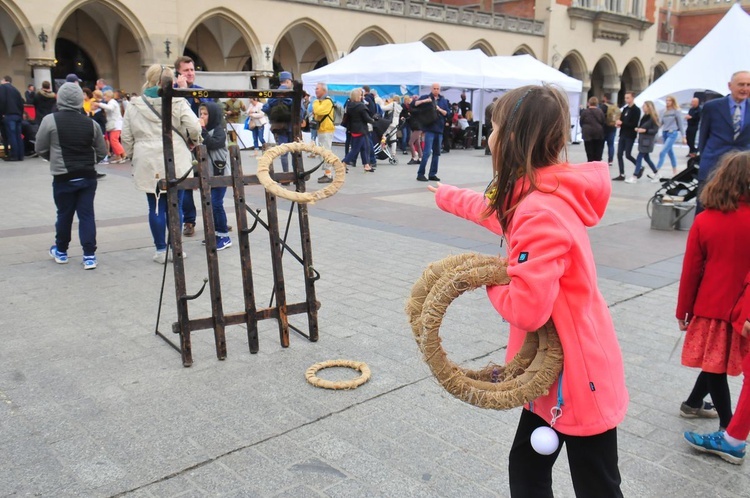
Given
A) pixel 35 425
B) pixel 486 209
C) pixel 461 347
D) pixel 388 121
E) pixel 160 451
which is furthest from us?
pixel 388 121

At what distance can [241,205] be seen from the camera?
163 inches

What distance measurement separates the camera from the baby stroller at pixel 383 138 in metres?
16.6

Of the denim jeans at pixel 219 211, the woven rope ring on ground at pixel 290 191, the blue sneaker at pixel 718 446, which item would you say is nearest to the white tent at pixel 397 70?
the denim jeans at pixel 219 211

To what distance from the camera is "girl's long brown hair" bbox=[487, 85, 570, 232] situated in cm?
184

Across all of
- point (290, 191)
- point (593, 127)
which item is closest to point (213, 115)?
point (290, 191)

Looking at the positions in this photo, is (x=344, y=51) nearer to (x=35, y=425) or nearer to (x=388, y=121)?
(x=388, y=121)

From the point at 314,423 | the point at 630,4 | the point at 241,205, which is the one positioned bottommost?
the point at 314,423

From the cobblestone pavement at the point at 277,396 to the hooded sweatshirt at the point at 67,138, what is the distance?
0.97 m

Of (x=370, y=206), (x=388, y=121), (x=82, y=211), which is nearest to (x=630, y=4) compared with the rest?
(x=388, y=121)

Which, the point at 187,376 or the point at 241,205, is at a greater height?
the point at 241,205

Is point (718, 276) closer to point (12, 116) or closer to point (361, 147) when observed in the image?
point (361, 147)

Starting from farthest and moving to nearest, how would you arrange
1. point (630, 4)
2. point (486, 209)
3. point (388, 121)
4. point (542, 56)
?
point (630, 4) → point (542, 56) → point (388, 121) → point (486, 209)

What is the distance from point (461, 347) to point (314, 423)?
1407 mm

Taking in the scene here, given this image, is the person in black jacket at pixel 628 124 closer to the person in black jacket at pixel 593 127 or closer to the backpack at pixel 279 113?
the person in black jacket at pixel 593 127
